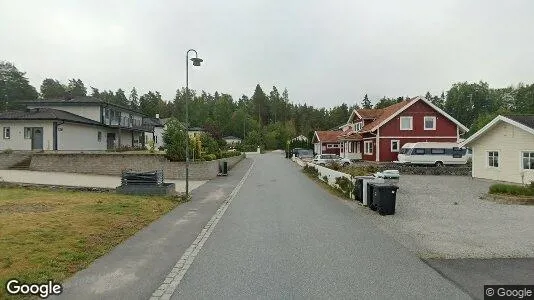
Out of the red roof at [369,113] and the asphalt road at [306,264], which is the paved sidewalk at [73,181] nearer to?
the asphalt road at [306,264]

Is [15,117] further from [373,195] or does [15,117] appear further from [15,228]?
[373,195]

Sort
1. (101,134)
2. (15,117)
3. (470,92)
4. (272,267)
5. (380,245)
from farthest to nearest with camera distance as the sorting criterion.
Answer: (470,92) → (101,134) → (15,117) → (380,245) → (272,267)

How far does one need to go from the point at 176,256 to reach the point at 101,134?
40.3m

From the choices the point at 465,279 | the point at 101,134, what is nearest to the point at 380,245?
the point at 465,279

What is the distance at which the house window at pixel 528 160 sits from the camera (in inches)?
963

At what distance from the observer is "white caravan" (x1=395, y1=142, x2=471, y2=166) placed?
3900 centimetres

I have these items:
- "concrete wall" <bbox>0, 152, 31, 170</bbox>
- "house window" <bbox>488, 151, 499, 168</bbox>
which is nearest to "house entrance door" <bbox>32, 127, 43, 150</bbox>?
"concrete wall" <bbox>0, 152, 31, 170</bbox>

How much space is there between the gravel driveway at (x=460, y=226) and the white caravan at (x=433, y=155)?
66.0 ft

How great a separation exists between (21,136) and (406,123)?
37.8m

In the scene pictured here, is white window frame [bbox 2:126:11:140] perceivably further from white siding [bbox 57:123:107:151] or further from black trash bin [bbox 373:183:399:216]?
black trash bin [bbox 373:183:399:216]

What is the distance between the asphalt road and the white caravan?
28.1 meters

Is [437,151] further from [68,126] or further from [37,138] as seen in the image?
[37,138]

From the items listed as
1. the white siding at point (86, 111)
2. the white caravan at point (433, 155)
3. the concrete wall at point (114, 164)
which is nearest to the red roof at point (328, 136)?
the white caravan at point (433, 155)

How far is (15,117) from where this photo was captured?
120 ft
